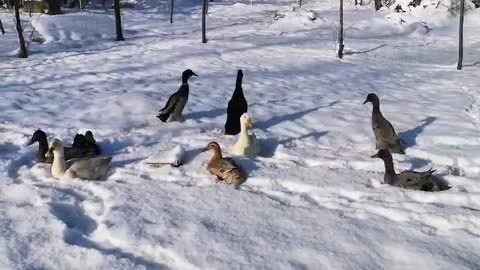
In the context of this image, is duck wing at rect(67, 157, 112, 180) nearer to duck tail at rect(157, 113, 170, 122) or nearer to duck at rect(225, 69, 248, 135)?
duck at rect(225, 69, 248, 135)

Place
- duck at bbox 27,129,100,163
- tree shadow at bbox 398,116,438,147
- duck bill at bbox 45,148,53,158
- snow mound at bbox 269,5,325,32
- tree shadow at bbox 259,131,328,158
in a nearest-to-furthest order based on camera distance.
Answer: duck bill at bbox 45,148,53,158
duck at bbox 27,129,100,163
tree shadow at bbox 259,131,328,158
tree shadow at bbox 398,116,438,147
snow mound at bbox 269,5,325,32

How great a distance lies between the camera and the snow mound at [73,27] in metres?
21.2

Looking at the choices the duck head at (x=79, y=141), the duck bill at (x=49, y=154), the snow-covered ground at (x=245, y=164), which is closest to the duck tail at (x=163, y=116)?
the snow-covered ground at (x=245, y=164)

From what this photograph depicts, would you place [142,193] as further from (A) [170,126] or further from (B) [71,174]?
(A) [170,126]

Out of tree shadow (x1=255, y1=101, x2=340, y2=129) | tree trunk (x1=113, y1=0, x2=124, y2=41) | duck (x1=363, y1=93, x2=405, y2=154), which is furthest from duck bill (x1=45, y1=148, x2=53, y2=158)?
tree trunk (x1=113, y1=0, x2=124, y2=41)

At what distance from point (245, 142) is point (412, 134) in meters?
3.35

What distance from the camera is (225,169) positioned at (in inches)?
285

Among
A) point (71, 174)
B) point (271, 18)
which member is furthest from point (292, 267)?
point (271, 18)

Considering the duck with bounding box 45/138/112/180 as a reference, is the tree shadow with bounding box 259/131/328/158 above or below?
below

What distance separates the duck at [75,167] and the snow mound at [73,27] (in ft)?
47.4

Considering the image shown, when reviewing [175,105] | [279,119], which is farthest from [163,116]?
[279,119]

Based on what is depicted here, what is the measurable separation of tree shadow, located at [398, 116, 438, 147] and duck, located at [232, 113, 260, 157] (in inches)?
102

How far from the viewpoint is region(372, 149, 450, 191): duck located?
6988mm

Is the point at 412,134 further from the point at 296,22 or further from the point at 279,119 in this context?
the point at 296,22
